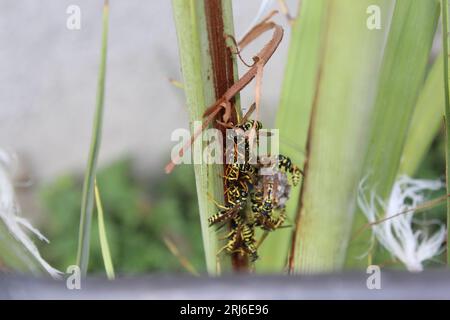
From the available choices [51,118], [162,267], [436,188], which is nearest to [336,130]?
[436,188]

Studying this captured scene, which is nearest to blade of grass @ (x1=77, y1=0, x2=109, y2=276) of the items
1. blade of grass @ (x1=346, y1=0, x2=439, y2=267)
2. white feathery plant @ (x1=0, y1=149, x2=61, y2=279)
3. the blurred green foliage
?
white feathery plant @ (x1=0, y1=149, x2=61, y2=279)

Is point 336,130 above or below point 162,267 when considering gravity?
above

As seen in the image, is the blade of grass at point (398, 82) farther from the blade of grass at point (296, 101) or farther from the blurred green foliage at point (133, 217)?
the blurred green foliage at point (133, 217)

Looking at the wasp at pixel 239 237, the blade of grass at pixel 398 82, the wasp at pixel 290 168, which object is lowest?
the wasp at pixel 239 237

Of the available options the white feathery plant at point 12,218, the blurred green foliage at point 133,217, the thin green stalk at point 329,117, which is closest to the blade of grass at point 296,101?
the thin green stalk at point 329,117

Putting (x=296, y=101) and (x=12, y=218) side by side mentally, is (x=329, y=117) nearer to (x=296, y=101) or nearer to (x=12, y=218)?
(x=296, y=101)
